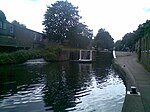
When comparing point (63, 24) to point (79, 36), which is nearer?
point (63, 24)

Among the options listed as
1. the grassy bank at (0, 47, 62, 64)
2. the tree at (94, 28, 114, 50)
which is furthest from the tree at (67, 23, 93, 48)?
the tree at (94, 28, 114, 50)

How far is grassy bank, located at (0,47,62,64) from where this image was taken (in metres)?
39.2

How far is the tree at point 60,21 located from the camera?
62531 mm

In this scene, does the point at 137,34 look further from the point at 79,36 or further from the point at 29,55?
the point at 29,55

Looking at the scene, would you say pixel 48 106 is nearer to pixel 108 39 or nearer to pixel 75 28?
pixel 75 28

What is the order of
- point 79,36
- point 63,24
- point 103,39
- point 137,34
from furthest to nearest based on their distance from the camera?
point 103,39, point 137,34, point 79,36, point 63,24

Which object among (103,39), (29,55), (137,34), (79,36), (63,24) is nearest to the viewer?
(29,55)

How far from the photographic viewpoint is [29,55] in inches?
1852

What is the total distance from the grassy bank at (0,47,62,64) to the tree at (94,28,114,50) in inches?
1574

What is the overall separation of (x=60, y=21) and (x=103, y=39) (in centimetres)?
3626

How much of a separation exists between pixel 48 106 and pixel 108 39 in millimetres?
88204

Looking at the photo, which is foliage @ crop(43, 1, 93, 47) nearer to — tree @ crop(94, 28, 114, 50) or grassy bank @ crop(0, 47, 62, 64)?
grassy bank @ crop(0, 47, 62, 64)

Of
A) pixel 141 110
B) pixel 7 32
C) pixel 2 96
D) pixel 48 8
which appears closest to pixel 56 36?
pixel 48 8

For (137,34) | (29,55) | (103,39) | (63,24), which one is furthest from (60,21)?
(103,39)
